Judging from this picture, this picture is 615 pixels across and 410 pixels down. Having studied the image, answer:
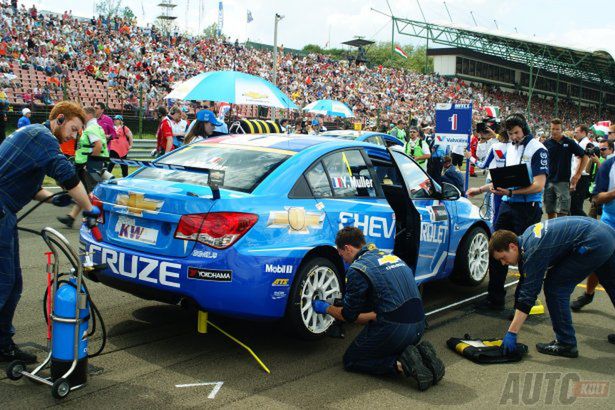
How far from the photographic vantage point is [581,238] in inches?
195

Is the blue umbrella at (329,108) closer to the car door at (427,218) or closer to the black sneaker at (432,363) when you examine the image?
the car door at (427,218)

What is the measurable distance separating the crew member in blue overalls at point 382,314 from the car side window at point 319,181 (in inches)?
26.1

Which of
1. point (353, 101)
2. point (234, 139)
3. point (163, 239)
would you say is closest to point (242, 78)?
point (234, 139)

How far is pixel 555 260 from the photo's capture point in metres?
5.02

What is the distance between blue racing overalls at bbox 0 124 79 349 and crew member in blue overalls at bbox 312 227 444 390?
1.92 meters

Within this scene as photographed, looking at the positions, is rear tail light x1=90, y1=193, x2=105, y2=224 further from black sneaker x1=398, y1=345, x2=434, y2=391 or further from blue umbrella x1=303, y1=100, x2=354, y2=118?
blue umbrella x1=303, y1=100, x2=354, y2=118

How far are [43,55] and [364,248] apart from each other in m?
24.5

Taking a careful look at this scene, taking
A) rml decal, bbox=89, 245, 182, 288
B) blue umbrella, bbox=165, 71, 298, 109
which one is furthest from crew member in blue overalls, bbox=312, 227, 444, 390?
blue umbrella, bbox=165, 71, 298, 109

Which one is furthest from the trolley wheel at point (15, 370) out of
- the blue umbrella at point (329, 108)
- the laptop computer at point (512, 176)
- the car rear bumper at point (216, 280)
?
the blue umbrella at point (329, 108)

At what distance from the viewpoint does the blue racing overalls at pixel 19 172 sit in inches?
159

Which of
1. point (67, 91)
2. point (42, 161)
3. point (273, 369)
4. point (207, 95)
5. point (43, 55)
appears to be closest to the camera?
point (42, 161)

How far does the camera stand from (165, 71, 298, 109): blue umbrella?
11156 mm

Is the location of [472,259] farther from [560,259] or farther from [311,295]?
[311,295]

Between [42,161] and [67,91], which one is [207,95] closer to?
[42,161]
